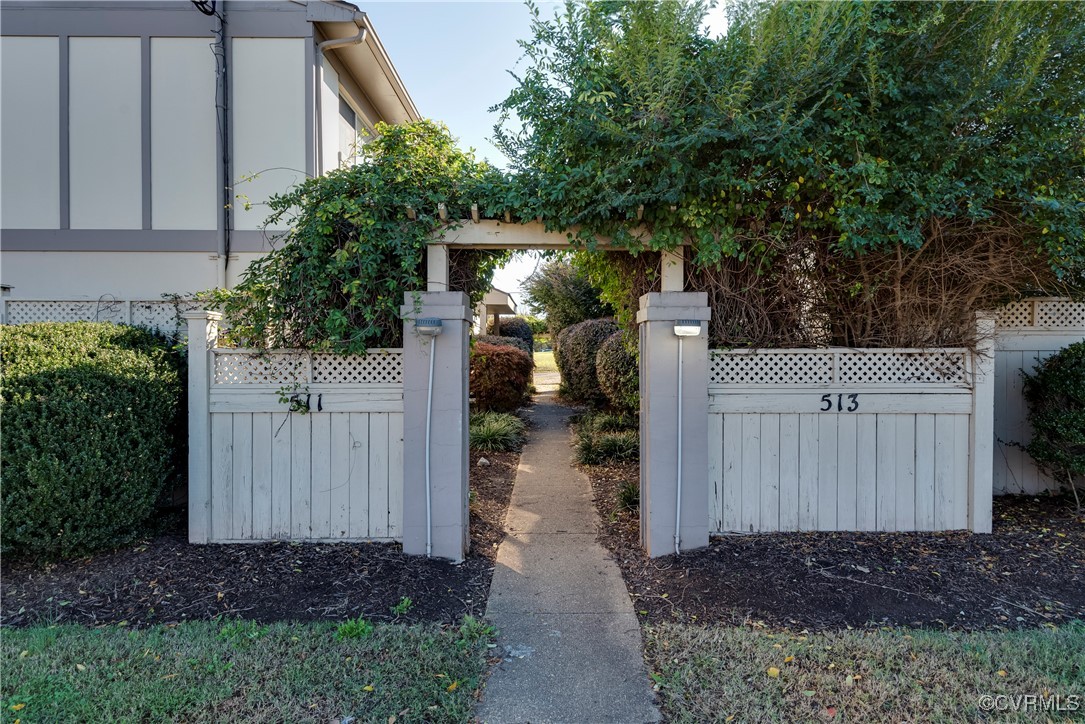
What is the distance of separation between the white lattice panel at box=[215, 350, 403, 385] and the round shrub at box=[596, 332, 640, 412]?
427cm

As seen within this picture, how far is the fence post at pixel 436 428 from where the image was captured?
4.06 meters

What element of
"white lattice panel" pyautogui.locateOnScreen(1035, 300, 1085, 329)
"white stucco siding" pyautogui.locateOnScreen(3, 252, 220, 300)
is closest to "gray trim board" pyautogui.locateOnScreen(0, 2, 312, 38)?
"white stucco siding" pyautogui.locateOnScreen(3, 252, 220, 300)

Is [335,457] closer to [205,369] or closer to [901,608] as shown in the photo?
[205,369]

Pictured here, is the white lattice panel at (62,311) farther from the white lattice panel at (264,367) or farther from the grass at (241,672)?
the grass at (241,672)

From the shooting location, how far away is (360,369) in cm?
423

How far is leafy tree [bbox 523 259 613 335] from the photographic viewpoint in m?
13.4

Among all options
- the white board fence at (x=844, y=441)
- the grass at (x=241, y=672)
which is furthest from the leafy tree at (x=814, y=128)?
the grass at (x=241, y=672)

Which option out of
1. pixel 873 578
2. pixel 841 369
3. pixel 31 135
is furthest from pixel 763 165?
pixel 31 135

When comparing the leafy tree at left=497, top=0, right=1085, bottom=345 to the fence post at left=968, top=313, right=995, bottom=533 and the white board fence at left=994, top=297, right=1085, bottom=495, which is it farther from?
the white board fence at left=994, top=297, right=1085, bottom=495

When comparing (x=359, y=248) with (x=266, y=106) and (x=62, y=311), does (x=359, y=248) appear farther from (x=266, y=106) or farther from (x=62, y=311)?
(x=62, y=311)

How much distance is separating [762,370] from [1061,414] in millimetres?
2738

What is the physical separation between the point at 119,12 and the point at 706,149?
760 cm

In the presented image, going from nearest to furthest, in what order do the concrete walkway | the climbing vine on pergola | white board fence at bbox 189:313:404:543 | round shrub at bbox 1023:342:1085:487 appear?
the concrete walkway < the climbing vine on pergola < white board fence at bbox 189:313:404:543 < round shrub at bbox 1023:342:1085:487

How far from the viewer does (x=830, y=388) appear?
14.3ft
